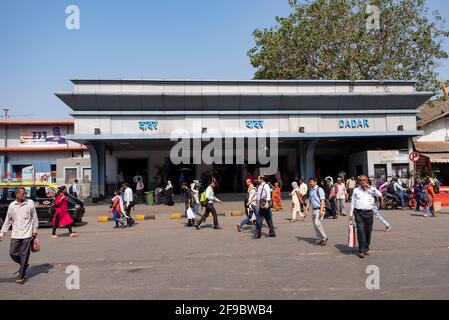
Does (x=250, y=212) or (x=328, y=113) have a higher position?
(x=328, y=113)

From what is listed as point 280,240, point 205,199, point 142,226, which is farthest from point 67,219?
point 280,240

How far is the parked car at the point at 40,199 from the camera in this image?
14.9 m

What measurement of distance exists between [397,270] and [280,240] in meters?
3.90

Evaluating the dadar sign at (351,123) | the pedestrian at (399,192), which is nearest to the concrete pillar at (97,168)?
the dadar sign at (351,123)

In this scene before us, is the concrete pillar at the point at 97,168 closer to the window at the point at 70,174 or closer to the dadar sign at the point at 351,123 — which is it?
the window at the point at 70,174

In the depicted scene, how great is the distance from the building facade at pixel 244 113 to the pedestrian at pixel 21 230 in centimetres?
1378

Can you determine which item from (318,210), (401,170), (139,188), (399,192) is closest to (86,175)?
(139,188)

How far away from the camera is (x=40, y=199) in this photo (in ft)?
50.3

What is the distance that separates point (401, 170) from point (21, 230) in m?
21.5

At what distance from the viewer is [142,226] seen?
49.1 feet

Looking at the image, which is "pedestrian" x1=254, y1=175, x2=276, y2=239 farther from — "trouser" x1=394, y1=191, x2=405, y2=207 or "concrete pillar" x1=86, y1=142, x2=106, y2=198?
→ "concrete pillar" x1=86, y1=142, x2=106, y2=198

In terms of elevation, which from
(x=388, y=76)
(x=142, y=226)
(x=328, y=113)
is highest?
(x=388, y=76)

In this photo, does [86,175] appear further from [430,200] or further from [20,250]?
[430,200]
